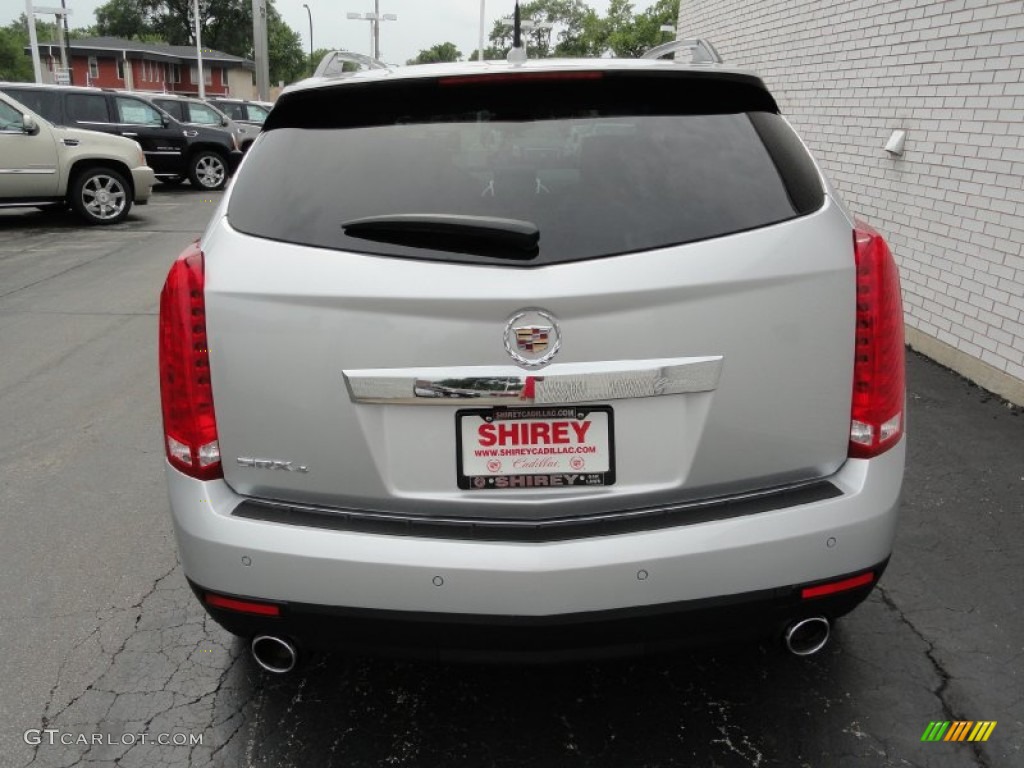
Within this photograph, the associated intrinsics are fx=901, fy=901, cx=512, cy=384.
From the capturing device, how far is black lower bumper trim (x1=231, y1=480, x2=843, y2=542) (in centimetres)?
208

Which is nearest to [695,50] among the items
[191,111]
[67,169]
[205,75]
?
[67,169]

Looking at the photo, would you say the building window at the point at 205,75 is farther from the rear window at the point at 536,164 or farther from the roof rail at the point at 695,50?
the rear window at the point at 536,164

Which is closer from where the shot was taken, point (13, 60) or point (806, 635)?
point (806, 635)

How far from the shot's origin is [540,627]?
2.05 metres

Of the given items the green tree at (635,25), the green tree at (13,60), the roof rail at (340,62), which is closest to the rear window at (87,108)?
the roof rail at (340,62)

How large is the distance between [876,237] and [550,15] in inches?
4343

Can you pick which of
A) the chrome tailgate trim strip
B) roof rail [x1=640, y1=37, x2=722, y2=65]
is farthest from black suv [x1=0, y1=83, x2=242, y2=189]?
the chrome tailgate trim strip

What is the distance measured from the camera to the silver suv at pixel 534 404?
2.01 metres

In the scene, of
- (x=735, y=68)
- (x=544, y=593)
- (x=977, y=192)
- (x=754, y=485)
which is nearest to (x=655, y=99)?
(x=735, y=68)

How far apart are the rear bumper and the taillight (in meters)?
0.09

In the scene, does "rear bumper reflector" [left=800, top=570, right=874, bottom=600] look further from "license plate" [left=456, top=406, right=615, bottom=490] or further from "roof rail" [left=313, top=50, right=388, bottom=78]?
"roof rail" [left=313, top=50, right=388, bottom=78]

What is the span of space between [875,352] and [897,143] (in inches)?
194

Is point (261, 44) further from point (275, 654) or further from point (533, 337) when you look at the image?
point (533, 337)

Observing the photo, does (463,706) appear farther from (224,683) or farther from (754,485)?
(754,485)
